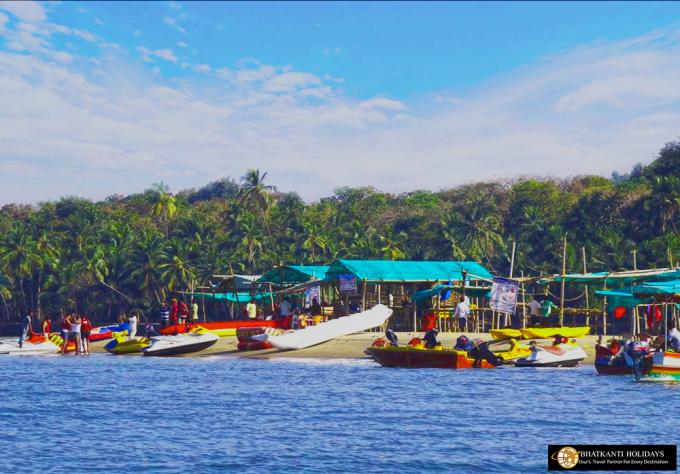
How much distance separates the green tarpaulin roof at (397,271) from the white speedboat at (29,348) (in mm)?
15515

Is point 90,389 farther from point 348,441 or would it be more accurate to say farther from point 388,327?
point 388,327

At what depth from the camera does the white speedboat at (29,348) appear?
169ft

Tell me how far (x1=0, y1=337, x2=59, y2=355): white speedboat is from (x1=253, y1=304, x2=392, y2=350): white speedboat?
42.0ft

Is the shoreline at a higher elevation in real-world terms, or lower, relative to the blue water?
higher

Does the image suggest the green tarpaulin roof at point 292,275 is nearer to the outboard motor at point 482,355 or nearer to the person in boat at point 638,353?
the outboard motor at point 482,355

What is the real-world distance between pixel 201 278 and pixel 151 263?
4.87 m

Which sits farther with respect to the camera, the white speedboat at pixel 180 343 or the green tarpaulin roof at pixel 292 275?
the green tarpaulin roof at pixel 292 275

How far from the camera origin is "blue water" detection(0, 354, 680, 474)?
68.0 ft

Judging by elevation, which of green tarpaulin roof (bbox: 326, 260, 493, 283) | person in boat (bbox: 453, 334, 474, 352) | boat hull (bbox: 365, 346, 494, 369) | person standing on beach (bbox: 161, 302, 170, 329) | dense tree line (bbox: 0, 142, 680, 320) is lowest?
boat hull (bbox: 365, 346, 494, 369)

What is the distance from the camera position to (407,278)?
54562 millimetres

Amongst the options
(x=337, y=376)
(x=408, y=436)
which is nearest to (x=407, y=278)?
(x=337, y=376)

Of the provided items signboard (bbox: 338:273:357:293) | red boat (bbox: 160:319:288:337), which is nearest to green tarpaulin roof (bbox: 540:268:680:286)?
signboard (bbox: 338:273:357:293)

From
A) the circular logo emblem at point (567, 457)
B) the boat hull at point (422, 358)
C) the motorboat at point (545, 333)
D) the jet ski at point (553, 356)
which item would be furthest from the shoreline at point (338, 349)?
the circular logo emblem at point (567, 457)

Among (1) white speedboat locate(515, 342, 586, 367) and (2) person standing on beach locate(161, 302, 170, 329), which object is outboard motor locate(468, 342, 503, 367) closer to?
(1) white speedboat locate(515, 342, 586, 367)
